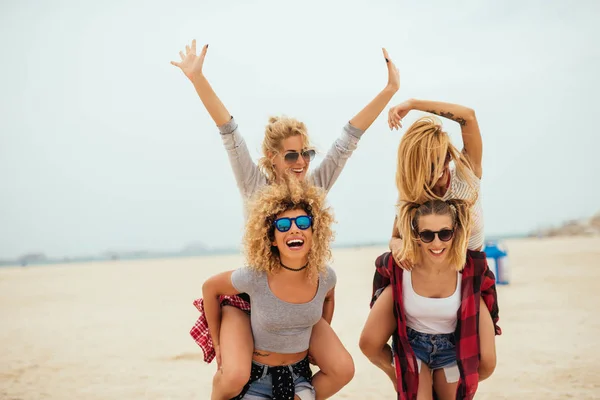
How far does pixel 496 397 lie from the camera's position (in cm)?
482

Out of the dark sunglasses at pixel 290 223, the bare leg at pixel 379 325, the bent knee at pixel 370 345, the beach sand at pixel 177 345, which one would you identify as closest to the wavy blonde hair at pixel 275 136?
the dark sunglasses at pixel 290 223

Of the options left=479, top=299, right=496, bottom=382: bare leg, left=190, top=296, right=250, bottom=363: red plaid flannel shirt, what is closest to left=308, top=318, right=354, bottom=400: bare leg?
left=190, top=296, right=250, bottom=363: red plaid flannel shirt

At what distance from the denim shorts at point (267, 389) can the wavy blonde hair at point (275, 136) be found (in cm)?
142

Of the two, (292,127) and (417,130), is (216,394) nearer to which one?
(292,127)

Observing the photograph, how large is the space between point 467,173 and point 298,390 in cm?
185

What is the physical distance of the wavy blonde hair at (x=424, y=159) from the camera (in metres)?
3.56

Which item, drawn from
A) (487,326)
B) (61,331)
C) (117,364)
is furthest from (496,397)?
(61,331)

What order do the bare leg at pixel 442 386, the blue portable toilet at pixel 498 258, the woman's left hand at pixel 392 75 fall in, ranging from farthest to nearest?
the blue portable toilet at pixel 498 258 → the woman's left hand at pixel 392 75 → the bare leg at pixel 442 386

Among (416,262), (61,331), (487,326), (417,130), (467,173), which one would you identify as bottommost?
(61,331)

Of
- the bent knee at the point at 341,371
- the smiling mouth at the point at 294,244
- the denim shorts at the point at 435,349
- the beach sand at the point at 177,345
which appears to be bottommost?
the beach sand at the point at 177,345

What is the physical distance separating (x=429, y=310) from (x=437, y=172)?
0.94 metres

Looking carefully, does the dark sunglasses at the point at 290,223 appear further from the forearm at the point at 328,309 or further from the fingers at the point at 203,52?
the fingers at the point at 203,52

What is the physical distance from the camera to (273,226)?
12.1 feet

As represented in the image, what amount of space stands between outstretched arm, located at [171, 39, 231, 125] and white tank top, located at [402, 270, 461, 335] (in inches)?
67.3
